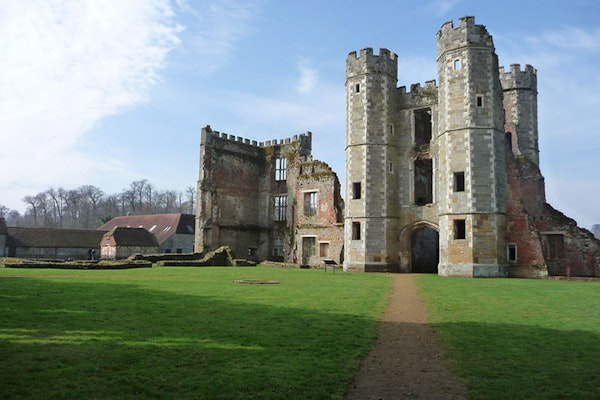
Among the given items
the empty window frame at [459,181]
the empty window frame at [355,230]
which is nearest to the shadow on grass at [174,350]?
Result: the empty window frame at [459,181]

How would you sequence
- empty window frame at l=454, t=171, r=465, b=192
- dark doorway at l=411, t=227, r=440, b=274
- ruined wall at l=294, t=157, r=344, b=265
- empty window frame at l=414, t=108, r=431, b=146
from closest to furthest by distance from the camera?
1. empty window frame at l=454, t=171, r=465, b=192
2. empty window frame at l=414, t=108, r=431, b=146
3. dark doorway at l=411, t=227, r=440, b=274
4. ruined wall at l=294, t=157, r=344, b=265

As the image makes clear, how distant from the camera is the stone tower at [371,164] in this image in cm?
3011

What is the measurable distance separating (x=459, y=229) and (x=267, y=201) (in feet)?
72.3

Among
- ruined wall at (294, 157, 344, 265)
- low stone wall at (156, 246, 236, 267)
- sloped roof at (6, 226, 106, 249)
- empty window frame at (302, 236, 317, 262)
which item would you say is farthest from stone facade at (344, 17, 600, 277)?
sloped roof at (6, 226, 106, 249)

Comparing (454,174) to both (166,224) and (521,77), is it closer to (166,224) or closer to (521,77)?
(521,77)

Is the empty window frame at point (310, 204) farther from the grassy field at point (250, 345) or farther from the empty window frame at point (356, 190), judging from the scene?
the grassy field at point (250, 345)

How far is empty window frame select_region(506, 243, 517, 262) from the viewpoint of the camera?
26.1 meters

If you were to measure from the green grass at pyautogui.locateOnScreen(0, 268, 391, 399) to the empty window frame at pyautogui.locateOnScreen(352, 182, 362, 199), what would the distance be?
59.5 feet

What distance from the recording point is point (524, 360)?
6.96 metres

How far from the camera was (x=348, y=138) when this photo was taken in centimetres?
3138

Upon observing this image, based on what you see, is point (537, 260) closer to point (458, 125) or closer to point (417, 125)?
point (458, 125)

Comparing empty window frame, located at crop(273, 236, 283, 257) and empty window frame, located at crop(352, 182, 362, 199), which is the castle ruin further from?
empty window frame, located at crop(273, 236, 283, 257)

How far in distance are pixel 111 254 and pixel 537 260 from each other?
3961 centimetres

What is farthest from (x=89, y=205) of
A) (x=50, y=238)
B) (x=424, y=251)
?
(x=424, y=251)
